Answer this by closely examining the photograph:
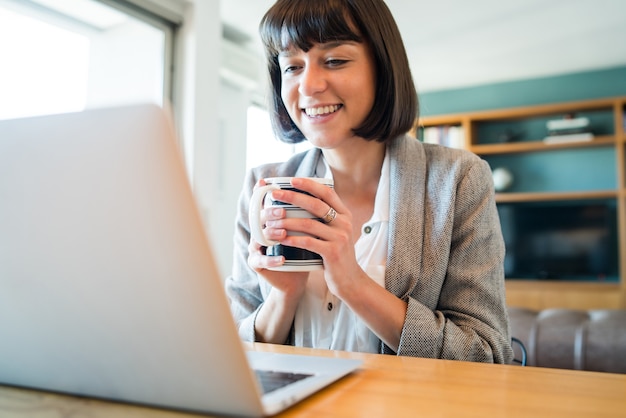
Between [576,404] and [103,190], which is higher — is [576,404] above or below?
below

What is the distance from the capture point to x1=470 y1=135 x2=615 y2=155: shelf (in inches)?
183

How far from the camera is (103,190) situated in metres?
0.36

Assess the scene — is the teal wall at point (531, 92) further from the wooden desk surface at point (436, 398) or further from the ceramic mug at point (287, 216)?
the wooden desk surface at point (436, 398)

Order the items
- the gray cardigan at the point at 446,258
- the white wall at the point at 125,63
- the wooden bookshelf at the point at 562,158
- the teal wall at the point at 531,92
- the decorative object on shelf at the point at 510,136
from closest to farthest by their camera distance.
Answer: the gray cardigan at the point at 446,258 < the white wall at the point at 125,63 < the wooden bookshelf at the point at 562,158 < the teal wall at the point at 531,92 < the decorative object on shelf at the point at 510,136

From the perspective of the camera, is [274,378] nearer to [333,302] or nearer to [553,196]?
[333,302]

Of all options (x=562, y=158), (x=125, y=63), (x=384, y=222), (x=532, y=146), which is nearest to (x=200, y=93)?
(x=125, y=63)

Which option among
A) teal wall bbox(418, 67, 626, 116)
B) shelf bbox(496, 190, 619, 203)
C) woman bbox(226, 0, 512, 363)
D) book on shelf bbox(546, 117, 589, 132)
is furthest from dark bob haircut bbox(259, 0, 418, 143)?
book on shelf bbox(546, 117, 589, 132)

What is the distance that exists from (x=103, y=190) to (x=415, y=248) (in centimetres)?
68

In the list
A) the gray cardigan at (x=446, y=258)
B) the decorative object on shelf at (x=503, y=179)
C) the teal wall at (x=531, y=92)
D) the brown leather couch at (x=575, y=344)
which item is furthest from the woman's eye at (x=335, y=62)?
the decorative object on shelf at (x=503, y=179)

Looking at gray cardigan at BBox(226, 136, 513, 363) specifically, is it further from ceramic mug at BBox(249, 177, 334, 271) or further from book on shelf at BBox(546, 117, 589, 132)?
book on shelf at BBox(546, 117, 589, 132)

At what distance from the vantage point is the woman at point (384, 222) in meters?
0.86

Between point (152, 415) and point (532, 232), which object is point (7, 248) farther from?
point (532, 232)

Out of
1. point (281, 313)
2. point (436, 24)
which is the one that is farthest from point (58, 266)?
point (436, 24)

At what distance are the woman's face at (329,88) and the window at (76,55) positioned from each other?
1.65 m
